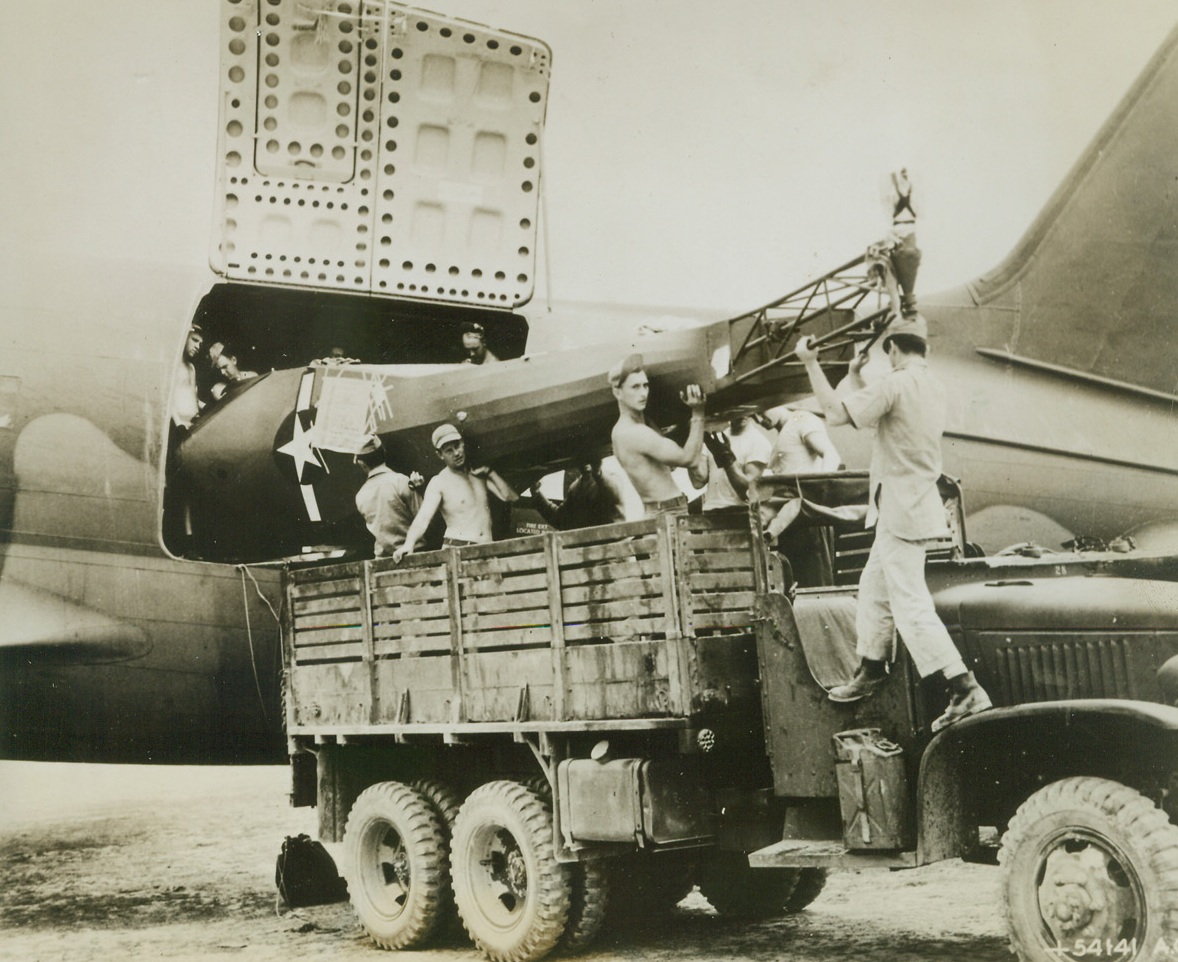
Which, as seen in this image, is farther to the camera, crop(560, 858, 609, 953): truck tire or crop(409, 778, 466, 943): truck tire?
crop(409, 778, 466, 943): truck tire

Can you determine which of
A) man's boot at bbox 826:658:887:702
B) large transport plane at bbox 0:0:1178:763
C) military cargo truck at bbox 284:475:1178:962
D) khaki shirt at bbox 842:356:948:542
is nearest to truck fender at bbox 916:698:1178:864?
military cargo truck at bbox 284:475:1178:962

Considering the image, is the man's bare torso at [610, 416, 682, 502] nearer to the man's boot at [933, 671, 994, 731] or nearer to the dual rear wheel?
the dual rear wheel

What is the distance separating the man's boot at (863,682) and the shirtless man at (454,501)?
122 inches

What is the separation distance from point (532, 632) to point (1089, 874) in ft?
9.72

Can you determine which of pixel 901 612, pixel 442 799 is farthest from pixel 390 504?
pixel 901 612

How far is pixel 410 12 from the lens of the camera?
858cm

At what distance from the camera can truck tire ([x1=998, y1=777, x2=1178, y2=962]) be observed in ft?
14.3

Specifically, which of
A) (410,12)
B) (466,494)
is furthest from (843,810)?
(410,12)

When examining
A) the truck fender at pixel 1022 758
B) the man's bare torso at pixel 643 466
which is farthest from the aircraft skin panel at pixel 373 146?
the truck fender at pixel 1022 758

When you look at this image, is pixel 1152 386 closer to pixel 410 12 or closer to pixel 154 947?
pixel 410 12

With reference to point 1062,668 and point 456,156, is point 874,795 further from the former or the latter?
point 456,156

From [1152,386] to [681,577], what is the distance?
16.0 ft

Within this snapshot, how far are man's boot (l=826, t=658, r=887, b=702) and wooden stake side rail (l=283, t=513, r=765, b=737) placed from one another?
607mm

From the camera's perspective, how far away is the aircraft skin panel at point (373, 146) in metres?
8.65
